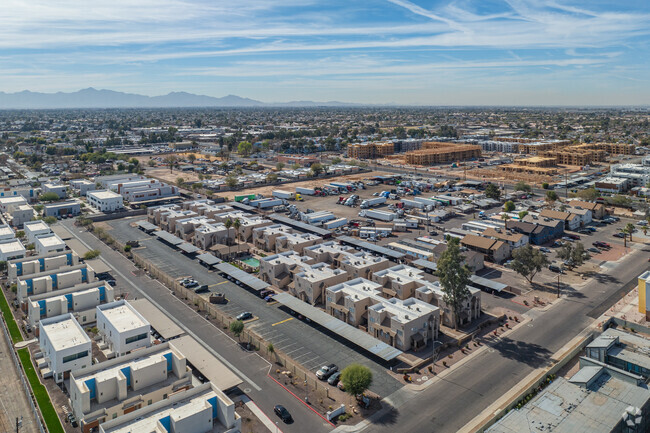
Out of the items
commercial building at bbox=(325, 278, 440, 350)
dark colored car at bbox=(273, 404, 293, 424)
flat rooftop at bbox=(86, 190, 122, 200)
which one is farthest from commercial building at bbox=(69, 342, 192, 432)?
flat rooftop at bbox=(86, 190, 122, 200)

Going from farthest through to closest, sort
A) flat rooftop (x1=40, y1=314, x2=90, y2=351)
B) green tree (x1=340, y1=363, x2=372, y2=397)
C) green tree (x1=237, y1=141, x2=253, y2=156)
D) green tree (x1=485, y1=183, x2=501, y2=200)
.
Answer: green tree (x1=237, y1=141, x2=253, y2=156), green tree (x1=485, y1=183, x2=501, y2=200), flat rooftop (x1=40, y1=314, x2=90, y2=351), green tree (x1=340, y1=363, x2=372, y2=397)

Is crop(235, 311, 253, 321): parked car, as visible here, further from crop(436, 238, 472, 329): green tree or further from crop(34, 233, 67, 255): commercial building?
crop(34, 233, 67, 255): commercial building

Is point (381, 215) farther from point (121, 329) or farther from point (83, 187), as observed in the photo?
point (83, 187)

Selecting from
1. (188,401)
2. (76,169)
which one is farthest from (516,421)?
(76,169)

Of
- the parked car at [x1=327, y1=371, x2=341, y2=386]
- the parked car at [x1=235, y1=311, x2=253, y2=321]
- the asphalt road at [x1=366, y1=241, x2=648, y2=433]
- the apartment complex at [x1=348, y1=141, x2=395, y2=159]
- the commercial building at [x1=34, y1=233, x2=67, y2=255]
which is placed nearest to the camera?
the asphalt road at [x1=366, y1=241, x2=648, y2=433]

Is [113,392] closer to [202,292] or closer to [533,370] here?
[202,292]

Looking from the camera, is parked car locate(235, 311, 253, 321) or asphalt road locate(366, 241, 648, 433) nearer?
asphalt road locate(366, 241, 648, 433)

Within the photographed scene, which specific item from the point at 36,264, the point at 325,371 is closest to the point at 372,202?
the point at 325,371

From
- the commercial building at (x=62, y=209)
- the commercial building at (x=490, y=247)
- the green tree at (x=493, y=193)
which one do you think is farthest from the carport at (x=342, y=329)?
the green tree at (x=493, y=193)
